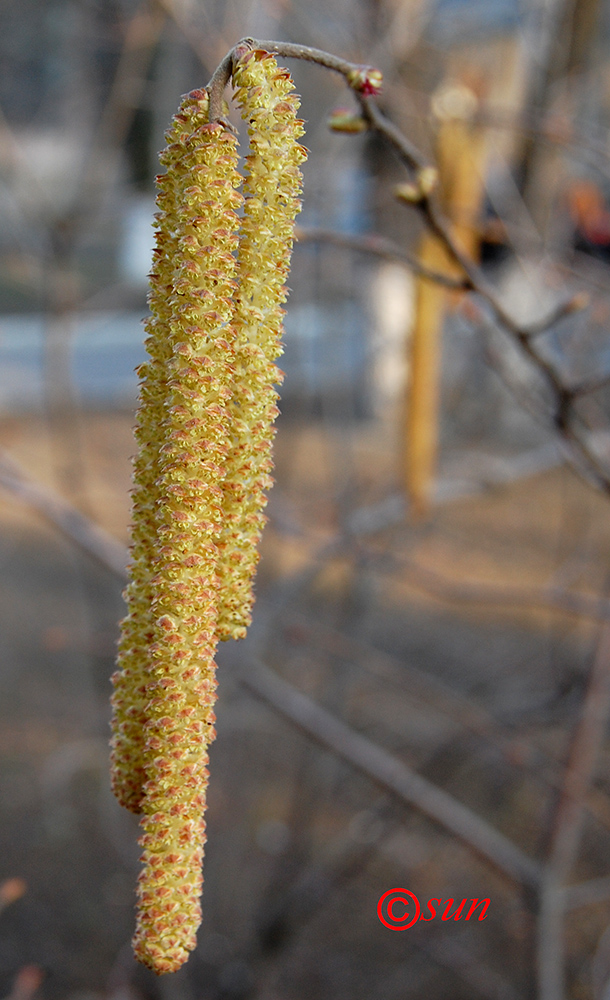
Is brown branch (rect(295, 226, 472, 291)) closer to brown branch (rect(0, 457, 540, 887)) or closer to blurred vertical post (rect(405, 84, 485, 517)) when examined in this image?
brown branch (rect(0, 457, 540, 887))

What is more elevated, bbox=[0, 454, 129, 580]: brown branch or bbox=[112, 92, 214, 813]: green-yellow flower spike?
bbox=[112, 92, 214, 813]: green-yellow flower spike

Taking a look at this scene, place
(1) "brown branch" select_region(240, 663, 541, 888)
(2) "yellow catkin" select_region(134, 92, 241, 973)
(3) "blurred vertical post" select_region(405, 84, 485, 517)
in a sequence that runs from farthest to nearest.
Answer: (3) "blurred vertical post" select_region(405, 84, 485, 517) < (1) "brown branch" select_region(240, 663, 541, 888) < (2) "yellow catkin" select_region(134, 92, 241, 973)

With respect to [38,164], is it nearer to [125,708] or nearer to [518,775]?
[518,775]

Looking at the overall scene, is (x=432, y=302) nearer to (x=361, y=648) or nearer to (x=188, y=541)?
(x=361, y=648)

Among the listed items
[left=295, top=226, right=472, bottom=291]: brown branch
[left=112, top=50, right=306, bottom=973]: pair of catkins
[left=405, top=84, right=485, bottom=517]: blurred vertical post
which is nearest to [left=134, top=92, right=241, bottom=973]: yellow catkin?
[left=112, top=50, right=306, bottom=973]: pair of catkins

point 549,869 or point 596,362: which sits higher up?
point 596,362

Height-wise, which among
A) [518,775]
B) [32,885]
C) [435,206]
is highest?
[435,206]

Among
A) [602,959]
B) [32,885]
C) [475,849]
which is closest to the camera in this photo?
[475,849]

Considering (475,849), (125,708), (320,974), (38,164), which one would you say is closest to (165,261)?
(125,708)

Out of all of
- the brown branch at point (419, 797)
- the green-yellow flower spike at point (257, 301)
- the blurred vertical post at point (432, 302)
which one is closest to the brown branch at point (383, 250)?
the green-yellow flower spike at point (257, 301)
